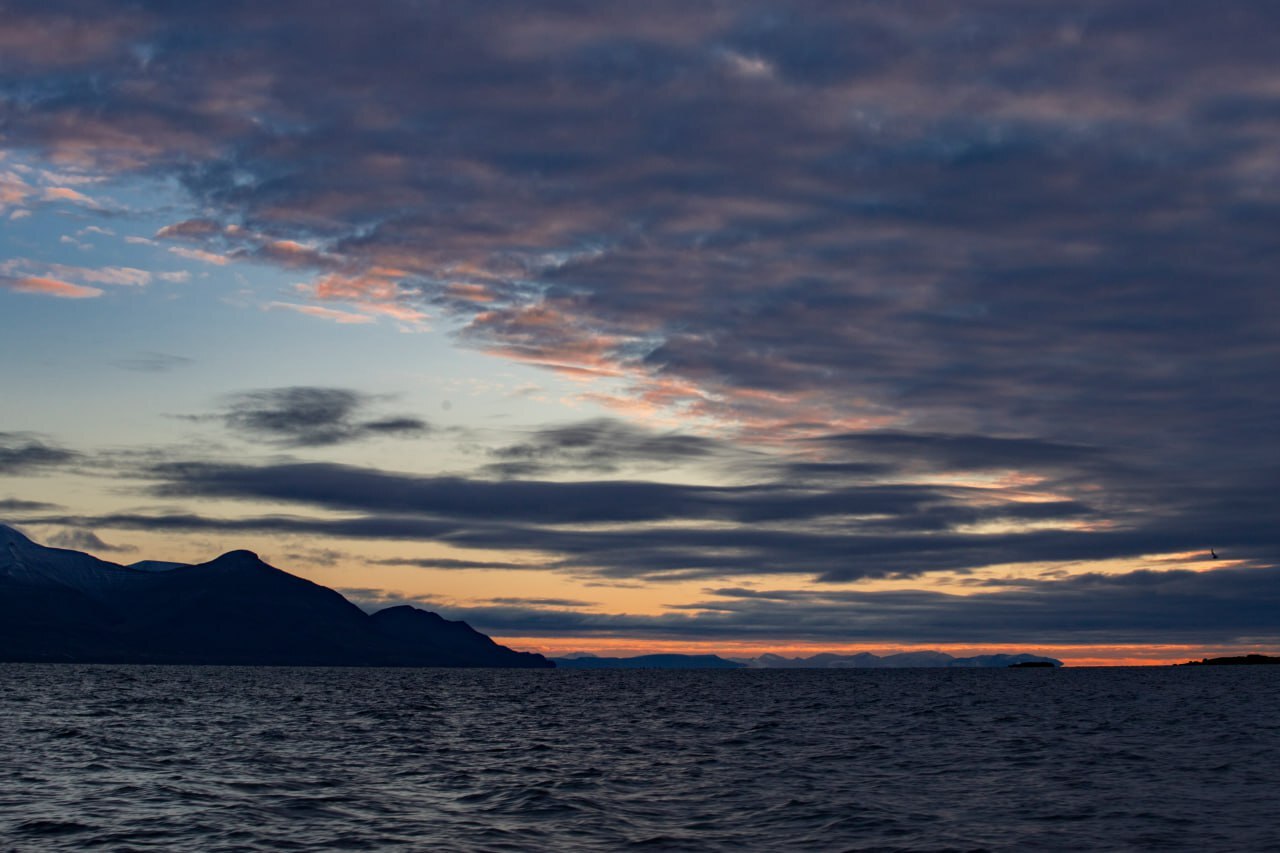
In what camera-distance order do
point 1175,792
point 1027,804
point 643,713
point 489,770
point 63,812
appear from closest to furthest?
point 63,812 → point 1027,804 → point 1175,792 → point 489,770 → point 643,713

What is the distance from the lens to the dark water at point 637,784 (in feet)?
125

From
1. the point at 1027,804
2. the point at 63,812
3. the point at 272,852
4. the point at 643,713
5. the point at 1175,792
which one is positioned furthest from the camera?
the point at 643,713

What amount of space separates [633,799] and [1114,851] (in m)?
19.3

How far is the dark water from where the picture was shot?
38000mm

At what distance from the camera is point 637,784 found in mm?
52312

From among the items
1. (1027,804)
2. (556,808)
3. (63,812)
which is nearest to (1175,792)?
(1027,804)

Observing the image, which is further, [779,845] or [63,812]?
[63,812]

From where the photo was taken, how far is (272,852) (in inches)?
1380

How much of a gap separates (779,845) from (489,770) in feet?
83.8

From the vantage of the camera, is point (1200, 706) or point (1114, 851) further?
point (1200, 706)

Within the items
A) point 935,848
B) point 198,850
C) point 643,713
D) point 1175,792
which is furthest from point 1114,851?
point 643,713

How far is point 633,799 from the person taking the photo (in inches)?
1857

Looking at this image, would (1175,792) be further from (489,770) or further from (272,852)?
(272,852)

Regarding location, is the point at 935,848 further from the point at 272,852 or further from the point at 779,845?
the point at 272,852
